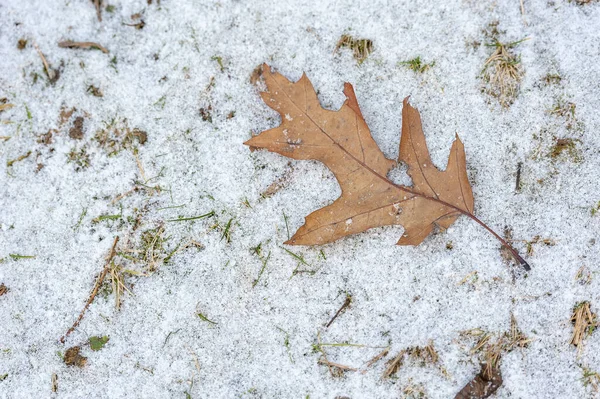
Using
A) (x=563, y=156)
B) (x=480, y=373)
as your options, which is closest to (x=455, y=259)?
(x=480, y=373)

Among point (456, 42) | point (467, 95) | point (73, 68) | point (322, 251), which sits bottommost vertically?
point (73, 68)

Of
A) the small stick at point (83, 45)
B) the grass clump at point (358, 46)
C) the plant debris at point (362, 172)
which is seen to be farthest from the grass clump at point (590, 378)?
the small stick at point (83, 45)

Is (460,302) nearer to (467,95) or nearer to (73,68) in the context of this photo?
(467,95)

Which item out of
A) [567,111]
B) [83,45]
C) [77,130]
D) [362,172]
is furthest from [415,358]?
[83,45]

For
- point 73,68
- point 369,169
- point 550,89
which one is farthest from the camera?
point 73,68

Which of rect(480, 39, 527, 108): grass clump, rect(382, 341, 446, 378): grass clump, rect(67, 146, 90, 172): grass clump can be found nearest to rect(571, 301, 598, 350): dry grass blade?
rect(382, 341, 446, 378): grass clump

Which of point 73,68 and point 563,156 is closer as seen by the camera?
point 563,156

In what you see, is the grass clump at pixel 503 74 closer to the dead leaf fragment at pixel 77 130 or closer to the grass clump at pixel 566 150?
the grass clump at pixel 566 150
